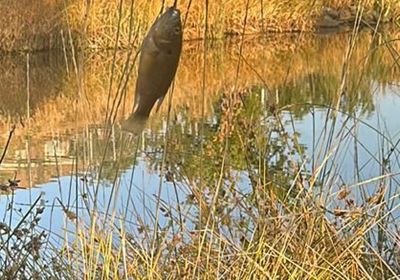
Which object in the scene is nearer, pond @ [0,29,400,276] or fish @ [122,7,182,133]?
fish @ [122,7,182,133]

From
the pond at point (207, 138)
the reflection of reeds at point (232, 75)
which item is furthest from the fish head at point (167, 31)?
the reflection of reeds at point (232, 75)

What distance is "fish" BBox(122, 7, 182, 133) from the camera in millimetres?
1050

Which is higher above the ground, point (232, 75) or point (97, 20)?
point (97, 20)

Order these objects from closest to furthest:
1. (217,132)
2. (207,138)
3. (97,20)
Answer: (217,132), (207,138), (97,20)

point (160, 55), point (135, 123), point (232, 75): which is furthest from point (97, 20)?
point (160, 55)

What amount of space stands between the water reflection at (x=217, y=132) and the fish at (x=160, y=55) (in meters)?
0.47

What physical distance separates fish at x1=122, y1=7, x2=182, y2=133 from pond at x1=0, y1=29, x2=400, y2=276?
0.27m

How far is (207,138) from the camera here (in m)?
3.38

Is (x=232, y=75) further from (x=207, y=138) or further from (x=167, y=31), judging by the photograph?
(x=167, y=31)

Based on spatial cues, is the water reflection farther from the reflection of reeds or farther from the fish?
the fish

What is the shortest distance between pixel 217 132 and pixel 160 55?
215 centimetres

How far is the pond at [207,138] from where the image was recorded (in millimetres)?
2061

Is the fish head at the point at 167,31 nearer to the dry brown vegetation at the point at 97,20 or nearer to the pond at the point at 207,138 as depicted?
the pond at the point at 207,138

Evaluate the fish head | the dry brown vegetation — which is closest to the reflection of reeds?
the dry brown vegetation
